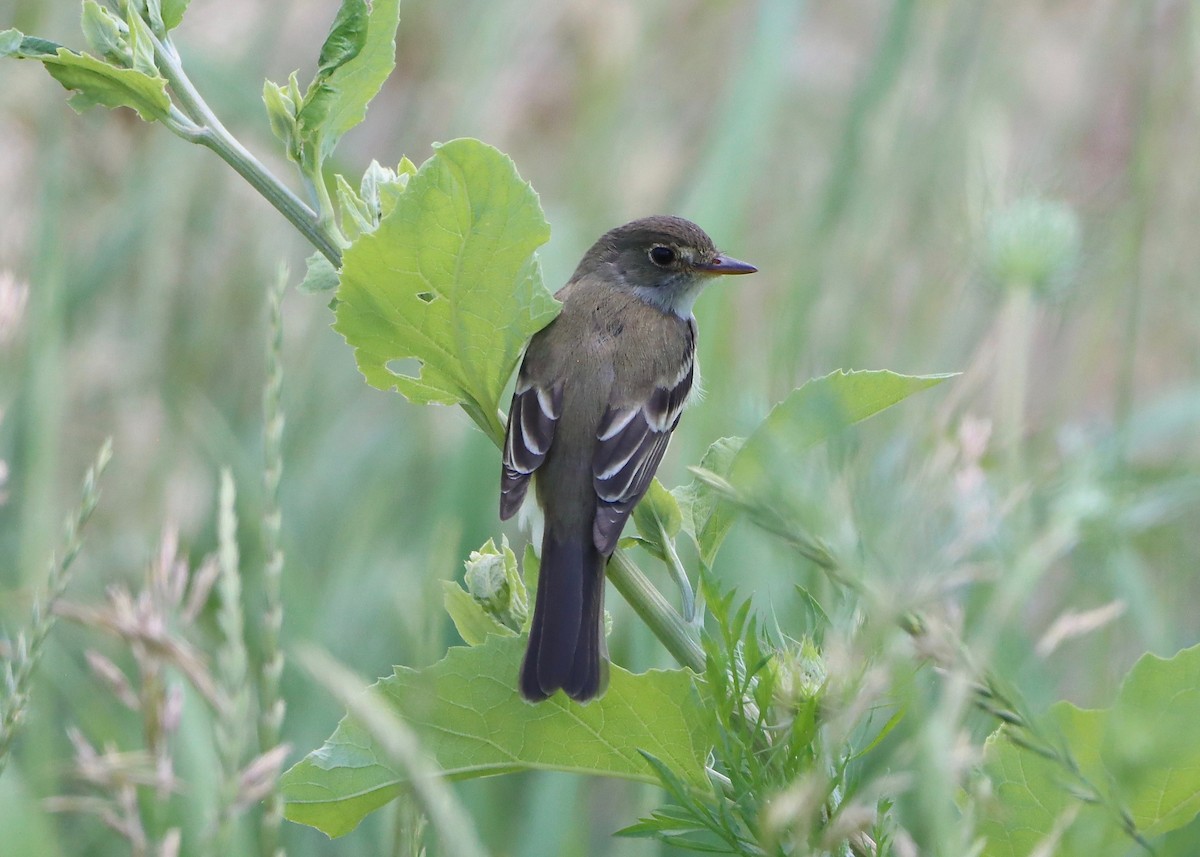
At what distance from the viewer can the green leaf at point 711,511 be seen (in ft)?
4.96

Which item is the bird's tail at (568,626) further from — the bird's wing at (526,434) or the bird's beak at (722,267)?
the bird's beak at (722,267)

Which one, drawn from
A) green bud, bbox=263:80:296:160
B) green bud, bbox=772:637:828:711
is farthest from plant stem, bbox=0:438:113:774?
green bud, bbox=772:637:828:711

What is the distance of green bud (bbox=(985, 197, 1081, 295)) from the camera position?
1816 mm

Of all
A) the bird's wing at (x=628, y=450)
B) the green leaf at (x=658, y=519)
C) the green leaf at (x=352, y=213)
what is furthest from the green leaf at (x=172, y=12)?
the bird's wing at (x=628, y=450)

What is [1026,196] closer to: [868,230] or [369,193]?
[369,193]

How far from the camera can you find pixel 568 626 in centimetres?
185

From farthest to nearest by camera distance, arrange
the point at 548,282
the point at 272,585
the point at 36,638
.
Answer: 1. the point at 548,282
2. the point at 36,638
3. the point at 272,585

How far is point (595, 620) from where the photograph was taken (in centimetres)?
195

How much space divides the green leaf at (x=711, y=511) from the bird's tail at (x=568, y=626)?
0.60 feet

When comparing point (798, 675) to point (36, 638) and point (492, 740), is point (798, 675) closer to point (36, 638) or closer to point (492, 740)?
point (492, 740)

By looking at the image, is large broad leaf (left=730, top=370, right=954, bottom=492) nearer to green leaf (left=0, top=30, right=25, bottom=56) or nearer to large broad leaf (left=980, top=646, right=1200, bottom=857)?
large broad leaf (left=980, top=646, right=1200, bottom=857)

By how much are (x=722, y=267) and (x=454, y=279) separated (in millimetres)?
1849

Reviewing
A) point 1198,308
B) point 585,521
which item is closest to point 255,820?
point 585,521

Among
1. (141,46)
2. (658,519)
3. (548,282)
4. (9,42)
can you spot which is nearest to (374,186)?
(141,46)
